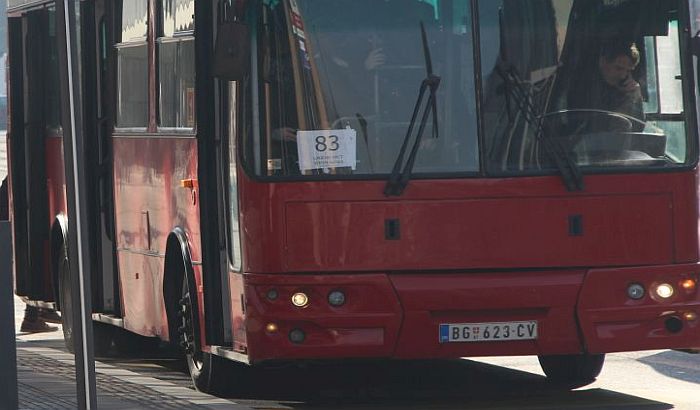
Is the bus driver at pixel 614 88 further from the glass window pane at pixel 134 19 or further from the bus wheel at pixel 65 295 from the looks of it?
the bus wheel at pixel 65 295

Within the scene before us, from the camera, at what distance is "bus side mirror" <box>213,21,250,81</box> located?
34.1 ft

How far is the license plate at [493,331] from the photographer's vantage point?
10516 mm

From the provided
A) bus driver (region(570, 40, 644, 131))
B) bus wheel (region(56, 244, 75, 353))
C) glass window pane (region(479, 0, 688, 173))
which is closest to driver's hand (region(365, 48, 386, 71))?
glass window pane (region(479, 0, 688, 173))

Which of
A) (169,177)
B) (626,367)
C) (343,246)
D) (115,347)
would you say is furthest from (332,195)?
(115,347)

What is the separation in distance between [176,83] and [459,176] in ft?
7.49

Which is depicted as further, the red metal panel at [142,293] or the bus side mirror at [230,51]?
the red metal panel at [142,293]

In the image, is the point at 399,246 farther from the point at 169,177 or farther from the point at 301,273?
the point at 169,177

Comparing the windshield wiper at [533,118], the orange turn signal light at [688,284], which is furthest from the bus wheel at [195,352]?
the orange turn signal light at [688,284]

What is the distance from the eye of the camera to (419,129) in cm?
1051

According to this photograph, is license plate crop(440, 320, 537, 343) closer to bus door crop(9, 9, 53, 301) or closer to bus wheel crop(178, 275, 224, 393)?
bus wheel crop(178, 275, 224, 393)

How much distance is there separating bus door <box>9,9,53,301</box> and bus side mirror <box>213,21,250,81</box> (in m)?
5.44

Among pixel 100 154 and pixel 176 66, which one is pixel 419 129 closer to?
pixel 176 66

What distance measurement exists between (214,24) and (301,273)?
1636 mm

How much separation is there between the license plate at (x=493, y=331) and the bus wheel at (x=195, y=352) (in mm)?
1818
